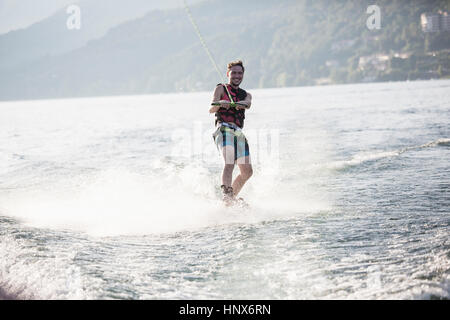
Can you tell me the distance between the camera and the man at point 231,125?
6605 millimetres

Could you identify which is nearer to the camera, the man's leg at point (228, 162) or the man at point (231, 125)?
the man at point (231, 125)

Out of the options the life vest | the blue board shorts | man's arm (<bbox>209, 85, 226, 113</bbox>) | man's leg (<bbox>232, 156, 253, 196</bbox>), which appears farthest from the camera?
man's leg (<bbox>232, 156, 253, 196</bbox>)

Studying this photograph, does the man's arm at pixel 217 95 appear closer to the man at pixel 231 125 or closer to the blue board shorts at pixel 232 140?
the man at pixel 231 125

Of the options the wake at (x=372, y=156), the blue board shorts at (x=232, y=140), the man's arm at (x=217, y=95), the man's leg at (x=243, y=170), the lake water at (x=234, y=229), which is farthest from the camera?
the wake at (x=372, y=156)

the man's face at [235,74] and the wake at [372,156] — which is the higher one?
the wake at [372,156]

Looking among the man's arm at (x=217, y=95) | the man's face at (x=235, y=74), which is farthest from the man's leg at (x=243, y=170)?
the man's face at (x=235, y=74)

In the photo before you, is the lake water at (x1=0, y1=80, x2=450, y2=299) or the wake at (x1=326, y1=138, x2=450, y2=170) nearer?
the lake water at (x1=0, y1=80, x2=450, y2=299)

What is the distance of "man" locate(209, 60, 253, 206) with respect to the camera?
→ 260 inches

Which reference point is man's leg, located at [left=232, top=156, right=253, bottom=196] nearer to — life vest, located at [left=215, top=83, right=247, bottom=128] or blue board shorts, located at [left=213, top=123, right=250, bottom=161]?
blue board shorts, located at [left=213, top=123, right=250, bottom=161]

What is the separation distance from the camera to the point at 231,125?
22.4 ft

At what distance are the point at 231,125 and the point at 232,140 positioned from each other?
22cm

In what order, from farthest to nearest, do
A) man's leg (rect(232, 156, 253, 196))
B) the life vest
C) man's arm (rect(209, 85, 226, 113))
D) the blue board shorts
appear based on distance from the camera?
man's leg (rect(232, 156, 253, 196)), the blue board shorts, the life vest, man's arm (rect(209, 85, 226, 113))

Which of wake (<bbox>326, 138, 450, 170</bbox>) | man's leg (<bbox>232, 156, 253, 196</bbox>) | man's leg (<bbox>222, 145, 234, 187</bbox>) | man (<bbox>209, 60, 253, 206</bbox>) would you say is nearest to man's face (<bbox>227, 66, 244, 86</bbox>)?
man (<bbox>209, 60, 253, 206</bbox>)
